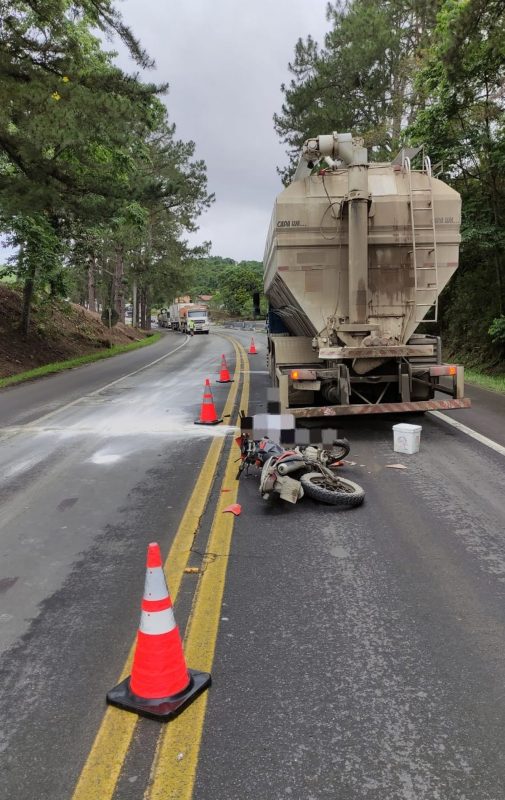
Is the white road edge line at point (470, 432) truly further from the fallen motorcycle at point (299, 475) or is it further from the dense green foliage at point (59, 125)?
the dense green foliage at point (59, 125)

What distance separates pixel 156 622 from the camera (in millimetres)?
2740

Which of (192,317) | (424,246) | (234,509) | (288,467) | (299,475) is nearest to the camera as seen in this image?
(234,509)

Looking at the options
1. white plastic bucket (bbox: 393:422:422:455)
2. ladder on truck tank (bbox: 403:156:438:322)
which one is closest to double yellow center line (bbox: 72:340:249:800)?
white plastic bucket (bbox: 393:422:422:455)

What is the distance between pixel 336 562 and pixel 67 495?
3.10 meters

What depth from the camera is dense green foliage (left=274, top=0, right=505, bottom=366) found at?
14.2 m

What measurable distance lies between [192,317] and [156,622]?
50787 mm

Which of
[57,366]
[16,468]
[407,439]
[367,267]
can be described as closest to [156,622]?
[16,468]

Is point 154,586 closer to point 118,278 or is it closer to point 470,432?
point 470,432

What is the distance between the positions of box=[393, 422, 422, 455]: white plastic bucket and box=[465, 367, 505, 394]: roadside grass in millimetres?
6464

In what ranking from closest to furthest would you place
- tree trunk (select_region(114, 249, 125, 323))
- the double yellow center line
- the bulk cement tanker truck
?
the double yellow center line → the bulk cement tanker truck → tree trunk (select_region(114, 249, 125, 323))

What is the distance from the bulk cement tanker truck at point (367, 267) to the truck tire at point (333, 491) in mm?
2233

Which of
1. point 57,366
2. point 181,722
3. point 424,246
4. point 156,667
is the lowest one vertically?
point 181,722

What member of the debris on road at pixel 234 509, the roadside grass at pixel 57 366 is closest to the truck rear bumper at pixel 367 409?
the debris on road at pixel 234 509

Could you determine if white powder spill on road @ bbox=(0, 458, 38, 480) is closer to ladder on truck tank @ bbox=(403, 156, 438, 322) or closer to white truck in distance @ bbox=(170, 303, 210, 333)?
ladder on truck tank @ bbox=(403, 156, 438, 322)
